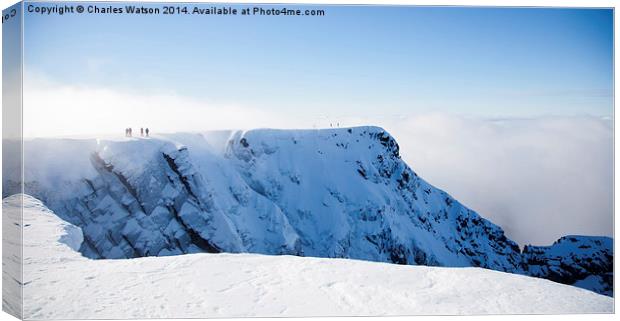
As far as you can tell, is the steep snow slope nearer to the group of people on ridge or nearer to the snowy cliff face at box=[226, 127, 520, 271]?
the group of people on ridge

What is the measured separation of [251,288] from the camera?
1027 centimetres

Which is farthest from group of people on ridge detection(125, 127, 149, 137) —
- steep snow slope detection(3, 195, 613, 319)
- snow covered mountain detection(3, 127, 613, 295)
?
steep snow slope detection(3, 195, 613, 319)

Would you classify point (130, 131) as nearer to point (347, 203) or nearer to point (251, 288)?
point (251, 288)

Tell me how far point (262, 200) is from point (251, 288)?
1105 inches

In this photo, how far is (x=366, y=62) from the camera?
1366 cm

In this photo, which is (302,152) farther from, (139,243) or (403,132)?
(403,132)

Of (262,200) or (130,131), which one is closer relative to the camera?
(130,131)

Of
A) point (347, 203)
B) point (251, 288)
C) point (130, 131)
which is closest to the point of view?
point (251, 288)

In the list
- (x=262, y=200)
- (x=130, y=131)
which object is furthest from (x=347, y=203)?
(x=130, y=131)

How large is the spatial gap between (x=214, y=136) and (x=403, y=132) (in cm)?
1331

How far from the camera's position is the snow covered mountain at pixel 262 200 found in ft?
66.9

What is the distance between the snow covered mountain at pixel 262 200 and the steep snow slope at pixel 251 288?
1809 mm

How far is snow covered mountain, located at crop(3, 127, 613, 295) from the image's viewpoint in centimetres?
2041

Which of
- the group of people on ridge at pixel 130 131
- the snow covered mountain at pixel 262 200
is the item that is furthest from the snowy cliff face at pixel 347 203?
the group of people on ridge at pixel 130 131
